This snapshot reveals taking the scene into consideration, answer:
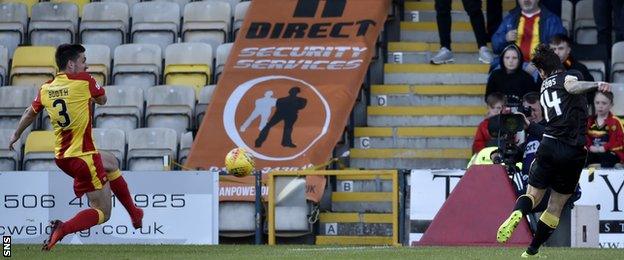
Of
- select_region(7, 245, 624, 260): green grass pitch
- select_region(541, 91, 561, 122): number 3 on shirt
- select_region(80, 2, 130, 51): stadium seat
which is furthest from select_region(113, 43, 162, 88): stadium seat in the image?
select_region(541, 91, 561, 122): number 3 on shirt

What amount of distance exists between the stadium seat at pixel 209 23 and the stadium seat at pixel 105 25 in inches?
37.4

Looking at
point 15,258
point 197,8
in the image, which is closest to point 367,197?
point 197,8

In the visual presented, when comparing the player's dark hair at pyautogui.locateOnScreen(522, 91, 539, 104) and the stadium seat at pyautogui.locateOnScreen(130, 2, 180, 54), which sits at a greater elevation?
the stadium seat at pyautogui.locateOnScreen(130, 2, 180, 54)

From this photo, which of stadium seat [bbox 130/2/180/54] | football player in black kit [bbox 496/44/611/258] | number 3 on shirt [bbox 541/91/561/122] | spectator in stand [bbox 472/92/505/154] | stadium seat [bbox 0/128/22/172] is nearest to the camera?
football player in black kit [bbox 496/44/611/258]

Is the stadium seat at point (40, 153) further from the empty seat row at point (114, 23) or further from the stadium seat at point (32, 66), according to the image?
the empty seat row at point (114, 23)

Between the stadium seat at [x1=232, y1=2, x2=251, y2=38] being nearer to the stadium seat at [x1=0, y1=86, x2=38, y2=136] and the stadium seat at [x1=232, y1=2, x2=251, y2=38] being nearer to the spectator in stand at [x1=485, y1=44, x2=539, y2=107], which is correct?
the stadium seat at [x1=0, y1=86, x2=38, y2=136]

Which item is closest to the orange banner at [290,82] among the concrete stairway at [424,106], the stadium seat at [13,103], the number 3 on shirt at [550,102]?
the concrete stairway at [424,106]

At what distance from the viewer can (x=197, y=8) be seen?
2253 centimetres

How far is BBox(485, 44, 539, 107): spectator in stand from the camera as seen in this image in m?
19.2

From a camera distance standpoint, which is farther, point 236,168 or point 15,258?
point 236,168

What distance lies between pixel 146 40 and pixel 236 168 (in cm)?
499

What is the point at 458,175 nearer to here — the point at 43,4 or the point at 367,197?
the point at 367,197

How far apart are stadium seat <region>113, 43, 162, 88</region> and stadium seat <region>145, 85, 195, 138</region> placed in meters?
0.83

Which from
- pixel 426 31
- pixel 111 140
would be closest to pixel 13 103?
pixel 111 140
